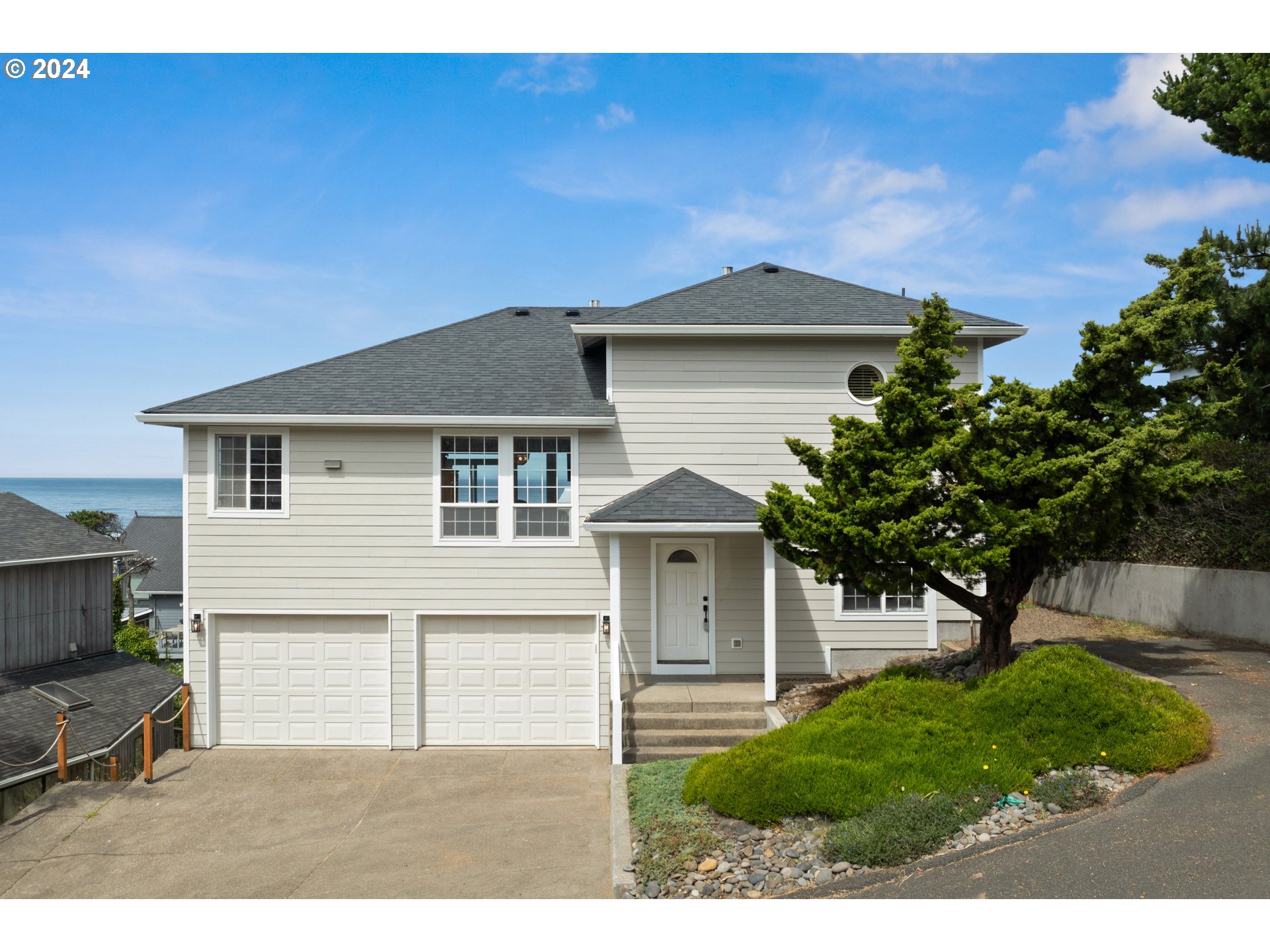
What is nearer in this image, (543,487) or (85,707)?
(543,487)

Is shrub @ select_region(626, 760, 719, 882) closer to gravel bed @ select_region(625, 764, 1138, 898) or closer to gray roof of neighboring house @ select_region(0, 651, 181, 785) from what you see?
gravel bed @ select_region(625, 764, 1138, 898)

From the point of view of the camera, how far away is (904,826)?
5.57 m

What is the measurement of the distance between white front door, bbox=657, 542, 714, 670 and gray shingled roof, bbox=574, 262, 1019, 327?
11.3ft

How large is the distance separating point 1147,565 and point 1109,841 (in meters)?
10.4

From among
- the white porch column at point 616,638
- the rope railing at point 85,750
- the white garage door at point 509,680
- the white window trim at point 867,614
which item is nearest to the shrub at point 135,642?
the rope railing at point 85,750

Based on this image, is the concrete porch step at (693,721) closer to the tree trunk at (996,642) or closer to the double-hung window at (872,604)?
the double-hung window at (872,604)

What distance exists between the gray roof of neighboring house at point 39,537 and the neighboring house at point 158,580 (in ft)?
63.3

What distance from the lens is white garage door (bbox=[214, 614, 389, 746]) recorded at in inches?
440

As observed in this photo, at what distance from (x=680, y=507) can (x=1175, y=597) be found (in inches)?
355

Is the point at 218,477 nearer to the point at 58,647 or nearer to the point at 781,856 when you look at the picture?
the point at 781,856

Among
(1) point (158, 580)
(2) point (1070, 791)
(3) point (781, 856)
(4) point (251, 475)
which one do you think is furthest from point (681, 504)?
(1) point (158, 580)

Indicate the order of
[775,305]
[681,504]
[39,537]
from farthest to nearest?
[39,537] → [775,305] → [681,504]

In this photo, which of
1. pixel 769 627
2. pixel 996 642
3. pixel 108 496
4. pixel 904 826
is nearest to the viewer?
pixel 904 826

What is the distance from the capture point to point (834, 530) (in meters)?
8.01
